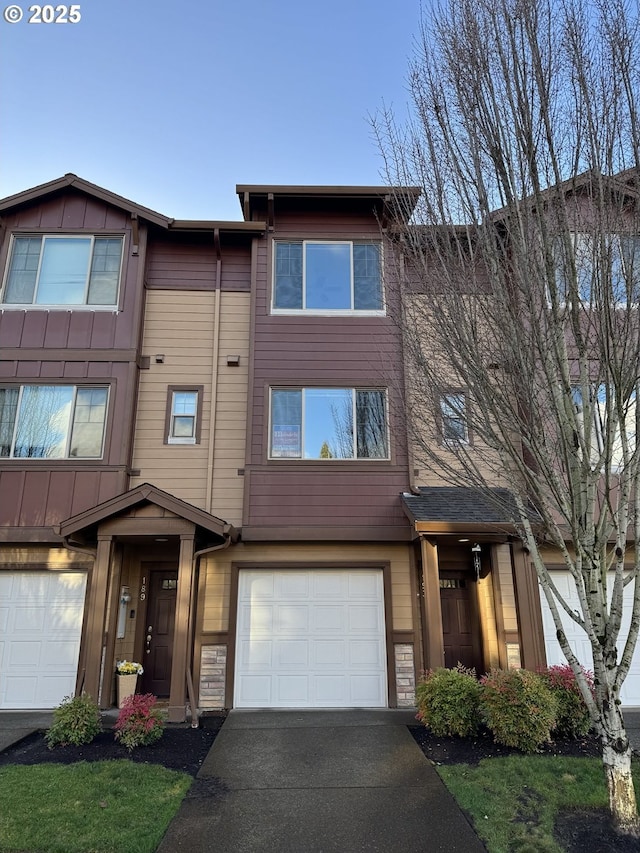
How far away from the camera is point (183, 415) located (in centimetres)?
908

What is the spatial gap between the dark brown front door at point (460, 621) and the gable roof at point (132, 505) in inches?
155

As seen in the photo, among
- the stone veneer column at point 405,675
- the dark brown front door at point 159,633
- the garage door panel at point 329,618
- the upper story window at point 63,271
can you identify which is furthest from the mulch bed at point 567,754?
the upper story window at point 63,271

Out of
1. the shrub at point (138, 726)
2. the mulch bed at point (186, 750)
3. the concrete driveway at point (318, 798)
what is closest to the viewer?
the concrete driveway at point (318, 798)

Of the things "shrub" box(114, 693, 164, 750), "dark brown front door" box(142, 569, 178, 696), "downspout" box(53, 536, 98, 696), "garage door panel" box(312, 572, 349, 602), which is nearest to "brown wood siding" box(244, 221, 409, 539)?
"garage door panel" box(312, 572, 349, 602)

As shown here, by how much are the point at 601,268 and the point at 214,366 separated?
6385mm

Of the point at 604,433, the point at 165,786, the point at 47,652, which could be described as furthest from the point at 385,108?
the point at 47,652

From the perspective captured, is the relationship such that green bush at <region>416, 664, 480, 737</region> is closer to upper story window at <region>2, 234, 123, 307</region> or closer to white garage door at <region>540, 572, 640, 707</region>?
white garage door at <region>540, 572, 640, 707</region>

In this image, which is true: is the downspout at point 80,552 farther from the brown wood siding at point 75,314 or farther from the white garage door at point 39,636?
the brown wood siding at point 75,314

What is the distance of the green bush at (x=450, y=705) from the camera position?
245 inches

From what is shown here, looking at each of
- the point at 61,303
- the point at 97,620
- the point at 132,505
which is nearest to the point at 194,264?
the point at 61,303

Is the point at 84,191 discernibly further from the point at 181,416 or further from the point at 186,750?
the point at 186,750

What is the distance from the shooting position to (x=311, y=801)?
181 inches

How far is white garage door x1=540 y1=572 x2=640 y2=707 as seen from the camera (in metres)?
8.20

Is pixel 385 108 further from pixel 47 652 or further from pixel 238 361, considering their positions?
pixel 47 652
